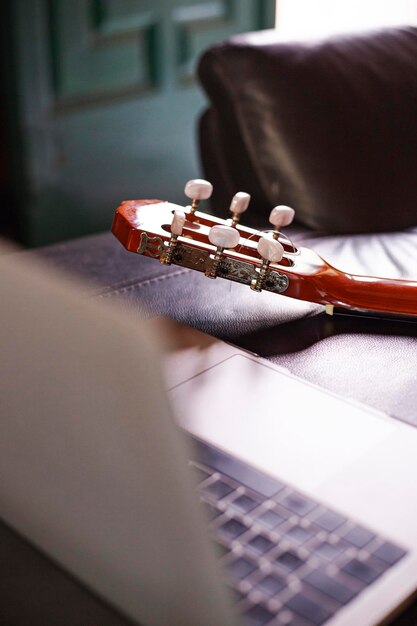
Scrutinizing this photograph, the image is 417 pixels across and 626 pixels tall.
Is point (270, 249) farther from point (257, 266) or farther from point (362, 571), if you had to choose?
point (362, 571)

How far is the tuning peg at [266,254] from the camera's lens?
0.97m

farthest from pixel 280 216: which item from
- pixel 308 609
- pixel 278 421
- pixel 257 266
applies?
pixel 308 609

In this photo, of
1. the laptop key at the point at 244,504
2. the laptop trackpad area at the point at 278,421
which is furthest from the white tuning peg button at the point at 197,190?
the laptop key at the point at 244,504

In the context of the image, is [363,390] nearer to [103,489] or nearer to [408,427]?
[408,427]

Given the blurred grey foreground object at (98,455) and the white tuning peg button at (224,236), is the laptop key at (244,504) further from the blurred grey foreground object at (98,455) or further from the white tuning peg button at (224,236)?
the white tuning peg button at (224,236)

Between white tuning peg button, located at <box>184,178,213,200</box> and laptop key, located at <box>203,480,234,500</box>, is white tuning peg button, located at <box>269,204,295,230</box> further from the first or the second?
laptop key, located at <box>203,480,234,500</box>

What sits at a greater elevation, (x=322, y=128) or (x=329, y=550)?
(x=322, y=128)

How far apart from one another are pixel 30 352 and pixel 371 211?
1120 mm

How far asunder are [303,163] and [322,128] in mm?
72

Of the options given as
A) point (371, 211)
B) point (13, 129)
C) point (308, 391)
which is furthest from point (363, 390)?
point (13, 129)

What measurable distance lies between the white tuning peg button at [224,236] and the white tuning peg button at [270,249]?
0.03 metres

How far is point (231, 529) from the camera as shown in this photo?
64 centimetres

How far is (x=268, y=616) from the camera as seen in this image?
563 mm

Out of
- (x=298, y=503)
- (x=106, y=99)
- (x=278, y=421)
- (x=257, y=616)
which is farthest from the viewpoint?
(x=106, y=99)
